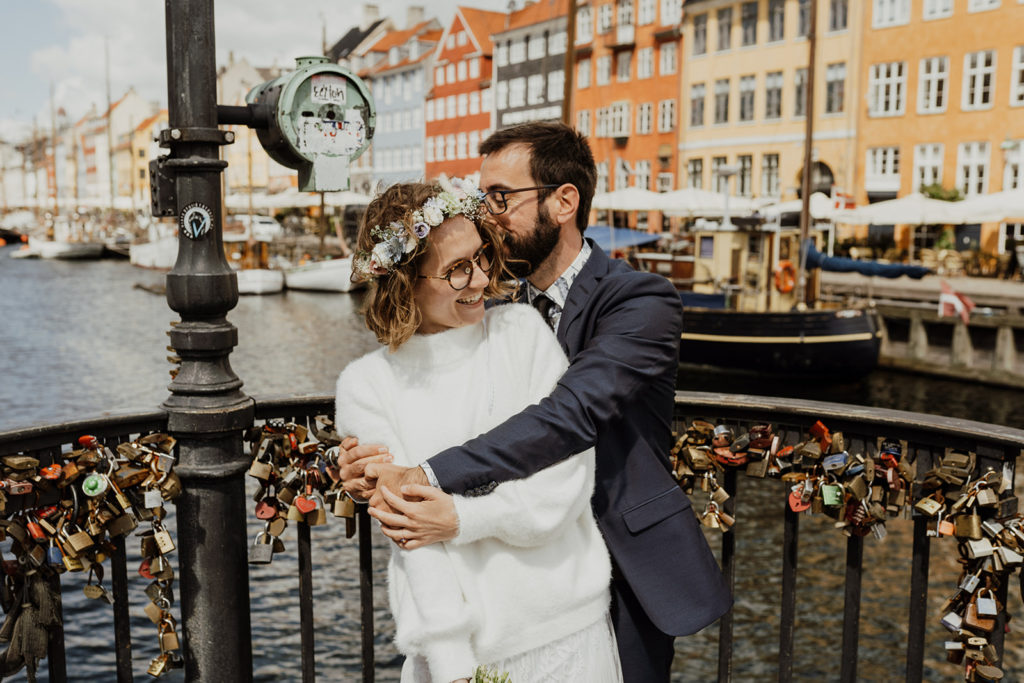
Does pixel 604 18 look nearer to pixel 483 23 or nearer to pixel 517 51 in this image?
pixel 517 51

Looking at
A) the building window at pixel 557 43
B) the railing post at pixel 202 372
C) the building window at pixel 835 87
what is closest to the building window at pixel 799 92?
the building window at pixel 835 87

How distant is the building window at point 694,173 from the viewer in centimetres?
4219

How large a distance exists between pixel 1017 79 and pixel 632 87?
18.4 meters

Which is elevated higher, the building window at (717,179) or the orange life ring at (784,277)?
the building window at (717,179)

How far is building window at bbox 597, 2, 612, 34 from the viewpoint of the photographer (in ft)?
155

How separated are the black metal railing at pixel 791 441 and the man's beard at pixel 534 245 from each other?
83 cm

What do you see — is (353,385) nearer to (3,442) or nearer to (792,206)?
(3,442)

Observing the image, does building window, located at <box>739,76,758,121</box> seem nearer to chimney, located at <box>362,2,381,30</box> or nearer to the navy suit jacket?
the navy suit jacket

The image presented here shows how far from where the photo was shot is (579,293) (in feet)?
7.74

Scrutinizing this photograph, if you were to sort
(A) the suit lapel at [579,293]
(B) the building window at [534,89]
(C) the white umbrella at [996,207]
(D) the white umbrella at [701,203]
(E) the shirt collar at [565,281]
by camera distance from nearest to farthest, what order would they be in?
(A) the suit lapel at [579,293] → (E) the shirt collar at [565,281] → (C) the white umbrella at [996,207] → (D) the white umbrella at [701,203] → (B) the building window at [534,89]

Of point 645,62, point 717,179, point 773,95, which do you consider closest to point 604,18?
point 645,62

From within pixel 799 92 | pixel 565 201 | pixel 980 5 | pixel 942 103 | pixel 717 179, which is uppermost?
pixel 980 5

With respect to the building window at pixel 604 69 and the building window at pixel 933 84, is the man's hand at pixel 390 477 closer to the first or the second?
the building window at pixel 933 84

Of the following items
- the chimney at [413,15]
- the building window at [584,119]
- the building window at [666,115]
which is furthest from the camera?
the chimney at [413,15]
